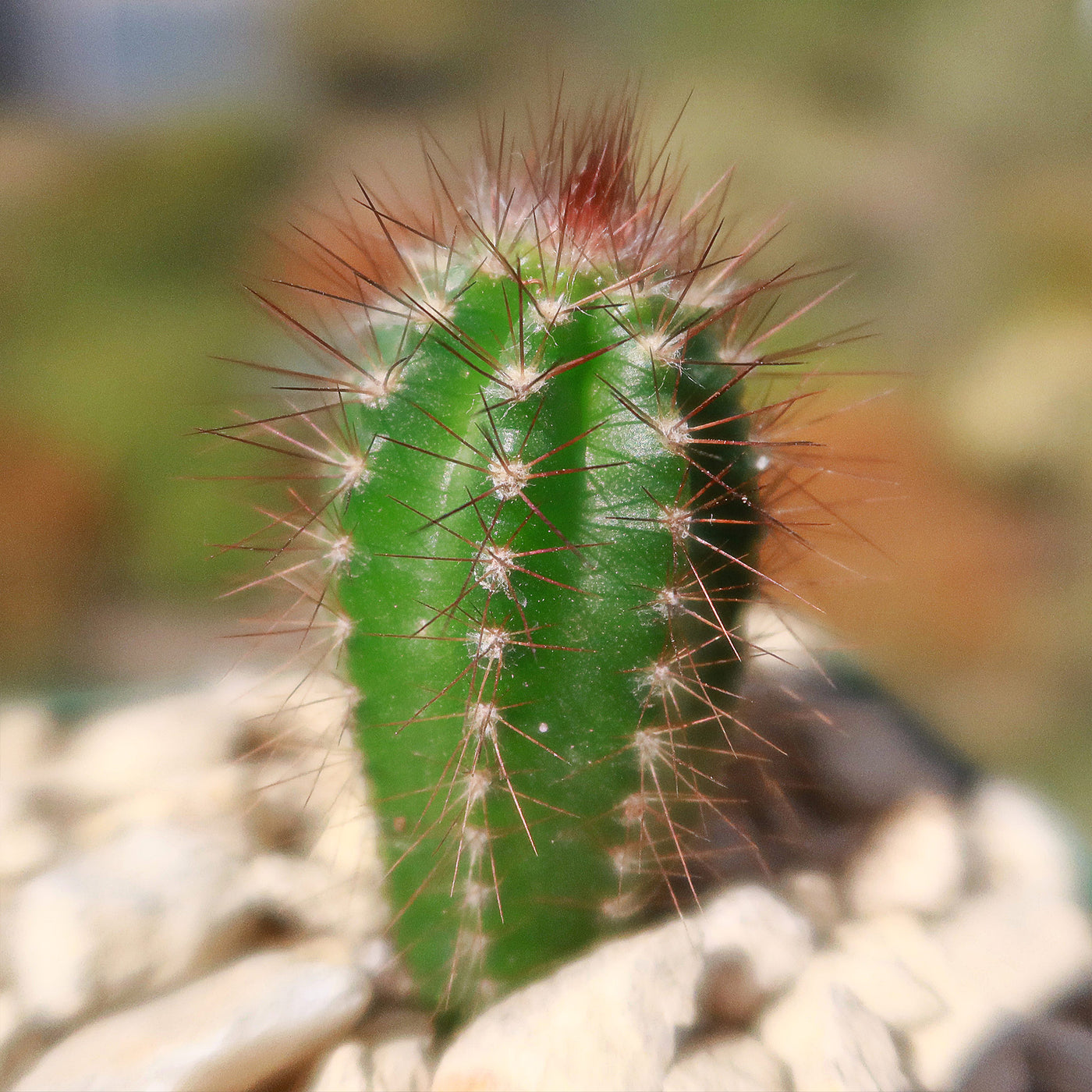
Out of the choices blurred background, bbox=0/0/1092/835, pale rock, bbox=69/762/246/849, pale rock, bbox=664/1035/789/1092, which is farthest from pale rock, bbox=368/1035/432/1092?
blurred background, bbox=0/0/1092/835

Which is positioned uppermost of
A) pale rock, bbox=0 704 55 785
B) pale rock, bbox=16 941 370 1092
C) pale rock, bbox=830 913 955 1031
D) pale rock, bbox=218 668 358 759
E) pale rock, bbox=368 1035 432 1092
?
pale rock, bbox=0 704 55 785

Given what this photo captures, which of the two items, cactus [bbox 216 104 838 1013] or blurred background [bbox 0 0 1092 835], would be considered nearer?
cactus [bbox 216 104 838 1013]

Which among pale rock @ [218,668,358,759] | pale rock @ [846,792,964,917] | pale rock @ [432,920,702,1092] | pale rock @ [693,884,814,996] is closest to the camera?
pale rock @ [432,920,702,1092]

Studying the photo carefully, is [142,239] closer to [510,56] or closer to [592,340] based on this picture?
[510,56]

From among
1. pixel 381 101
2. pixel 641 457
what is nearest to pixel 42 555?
pixel 381 101

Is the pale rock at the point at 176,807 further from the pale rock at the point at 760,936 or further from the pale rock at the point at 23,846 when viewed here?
the pale rock at the point at 760,936

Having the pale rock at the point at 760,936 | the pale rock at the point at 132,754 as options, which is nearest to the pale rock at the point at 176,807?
the pale rock at the point at 132,754

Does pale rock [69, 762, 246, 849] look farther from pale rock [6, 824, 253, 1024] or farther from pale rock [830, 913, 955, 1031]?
pale rock [830, 913, 955, 1031]
